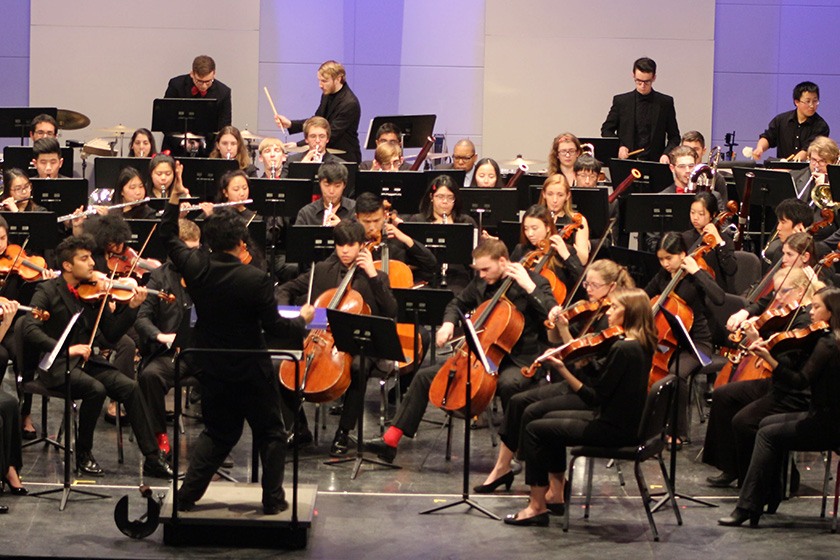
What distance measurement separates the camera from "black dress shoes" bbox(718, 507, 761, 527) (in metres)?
5.99

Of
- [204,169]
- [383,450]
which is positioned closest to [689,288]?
[383,450]

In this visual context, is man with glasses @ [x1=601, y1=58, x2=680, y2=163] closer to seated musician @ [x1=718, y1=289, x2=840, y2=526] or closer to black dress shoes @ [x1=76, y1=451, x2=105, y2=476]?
seated musician @ [x1=718, y1=289, x2=840, y2=526]

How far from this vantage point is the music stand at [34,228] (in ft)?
25.0

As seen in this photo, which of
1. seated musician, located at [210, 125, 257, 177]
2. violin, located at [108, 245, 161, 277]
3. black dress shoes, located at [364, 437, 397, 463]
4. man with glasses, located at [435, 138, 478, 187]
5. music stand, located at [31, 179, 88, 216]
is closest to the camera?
black dress shoes, located at [364, 437, 397, 463]

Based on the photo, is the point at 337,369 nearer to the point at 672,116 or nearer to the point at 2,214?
the point at 2,214

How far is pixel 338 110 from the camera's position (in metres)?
10.2

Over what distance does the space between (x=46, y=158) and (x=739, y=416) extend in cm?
479

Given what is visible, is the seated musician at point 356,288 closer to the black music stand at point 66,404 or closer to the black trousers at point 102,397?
the black trousers at point 102,397

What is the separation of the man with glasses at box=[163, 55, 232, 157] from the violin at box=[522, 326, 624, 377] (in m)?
4.90

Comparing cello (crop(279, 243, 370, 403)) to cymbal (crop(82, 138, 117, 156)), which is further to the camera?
cymbal (crop(82, 138, 117, 156))

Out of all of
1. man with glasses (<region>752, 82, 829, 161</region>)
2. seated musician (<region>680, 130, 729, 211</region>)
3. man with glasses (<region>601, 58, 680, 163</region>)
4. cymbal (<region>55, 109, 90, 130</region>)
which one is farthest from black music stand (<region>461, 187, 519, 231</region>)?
cymbal (<region>55, 109, 90, 130</region>)

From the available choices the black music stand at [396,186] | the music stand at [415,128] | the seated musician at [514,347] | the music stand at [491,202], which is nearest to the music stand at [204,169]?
the black music stand at [396,186]

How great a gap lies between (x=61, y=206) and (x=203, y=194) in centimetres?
98

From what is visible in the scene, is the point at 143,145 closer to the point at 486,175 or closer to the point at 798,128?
the point at 486,175
